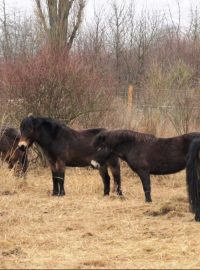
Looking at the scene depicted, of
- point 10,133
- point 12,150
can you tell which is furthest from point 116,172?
point 10,133

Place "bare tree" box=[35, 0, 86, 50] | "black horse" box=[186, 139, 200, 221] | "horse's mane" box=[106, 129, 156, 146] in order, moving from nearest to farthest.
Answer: "black horse" box=[186, 139, 200, 221] → "horse's mane" box=[106, 129, 156, 146] → "bare tree" box=[35, 0, 86, 50]

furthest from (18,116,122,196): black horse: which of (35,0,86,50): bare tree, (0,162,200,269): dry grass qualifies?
(35,0,86,50): bare tree

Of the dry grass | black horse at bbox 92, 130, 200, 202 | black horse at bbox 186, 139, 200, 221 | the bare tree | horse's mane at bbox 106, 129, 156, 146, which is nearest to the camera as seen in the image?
the dry grass

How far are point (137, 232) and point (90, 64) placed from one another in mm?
8365

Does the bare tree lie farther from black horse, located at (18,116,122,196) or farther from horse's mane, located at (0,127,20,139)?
black horse, located at (18,116,122,196)

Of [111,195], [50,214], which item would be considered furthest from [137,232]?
[111,195]

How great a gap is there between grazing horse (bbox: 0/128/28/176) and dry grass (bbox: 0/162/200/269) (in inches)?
38.9

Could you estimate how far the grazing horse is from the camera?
12492 mm

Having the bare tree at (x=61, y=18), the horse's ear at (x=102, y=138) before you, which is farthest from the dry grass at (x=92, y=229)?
the bare tree at (x=61, y=18)

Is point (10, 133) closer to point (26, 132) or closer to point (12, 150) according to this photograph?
point (12, 150)

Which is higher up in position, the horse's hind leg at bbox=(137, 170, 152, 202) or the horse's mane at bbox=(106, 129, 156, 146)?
the horse's mane at bbox=(106, 129, 156, 146)

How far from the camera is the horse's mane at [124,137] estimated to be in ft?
32.5

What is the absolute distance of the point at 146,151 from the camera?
32.4 feet

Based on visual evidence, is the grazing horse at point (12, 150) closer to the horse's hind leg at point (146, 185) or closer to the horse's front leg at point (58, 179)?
the horse's front leg at point (58, 179)
